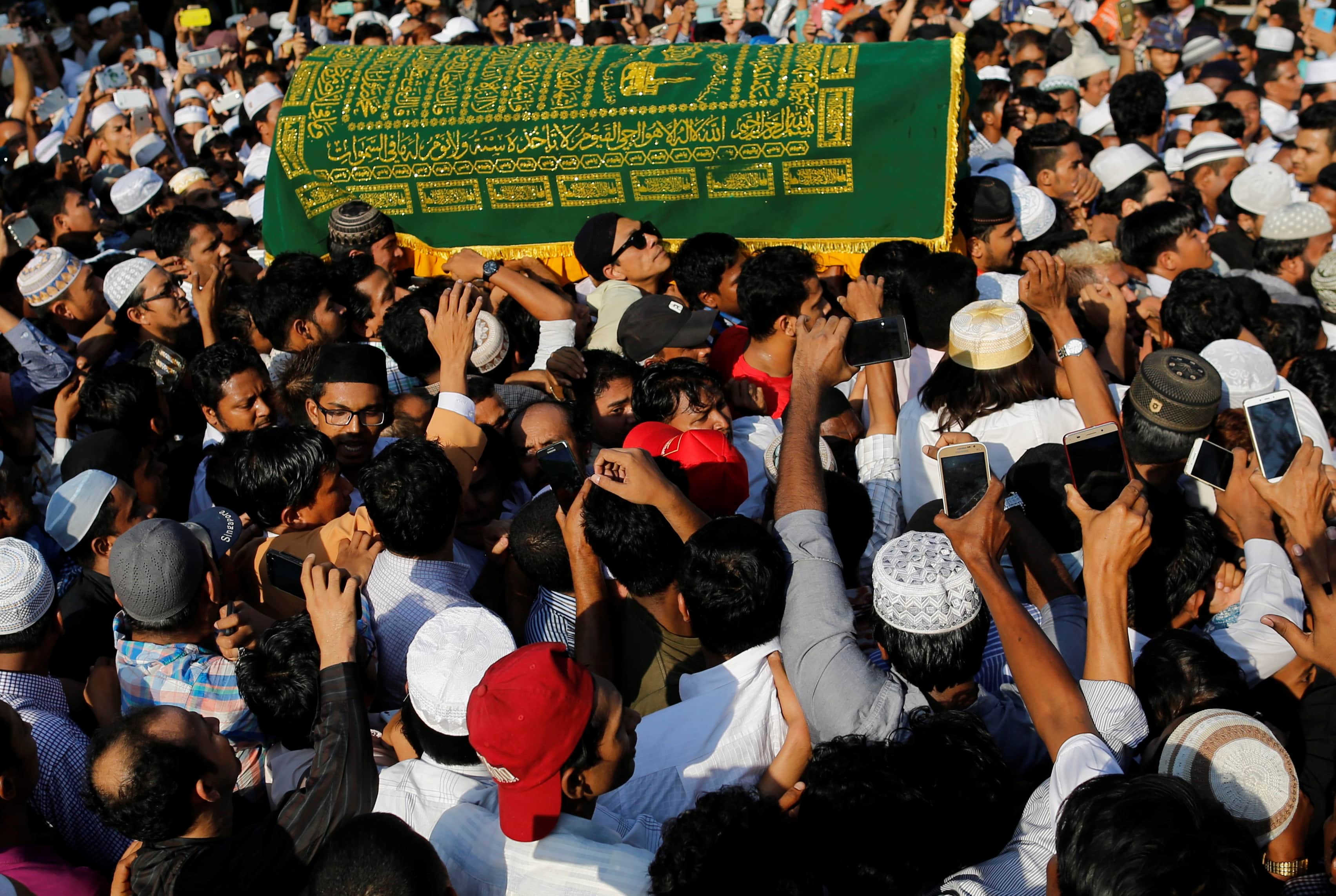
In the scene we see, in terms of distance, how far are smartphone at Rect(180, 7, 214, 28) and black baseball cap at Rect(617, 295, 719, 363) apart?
826cm

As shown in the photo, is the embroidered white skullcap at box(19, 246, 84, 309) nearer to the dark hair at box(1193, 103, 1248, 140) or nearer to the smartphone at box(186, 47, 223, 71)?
the smartphone at box(186, 47, 223, 71)

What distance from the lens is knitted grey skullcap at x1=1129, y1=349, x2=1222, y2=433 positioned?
2.74m

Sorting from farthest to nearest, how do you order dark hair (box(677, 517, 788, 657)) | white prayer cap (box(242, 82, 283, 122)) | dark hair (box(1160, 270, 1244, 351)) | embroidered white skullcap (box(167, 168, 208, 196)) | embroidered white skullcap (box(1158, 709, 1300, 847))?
white prayer cap (box(242, 82, 283, 122)) → embroidered white skullcap (box(167, 168, 208, 196)) → dark hair (box(1160, 270, 1244, 351)) → dark hair (box(677, 517, 788, 657)) → embroidered white skullcap (box(1158, 709, 1300, 847))

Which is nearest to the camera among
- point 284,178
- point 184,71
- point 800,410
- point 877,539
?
point 800,410

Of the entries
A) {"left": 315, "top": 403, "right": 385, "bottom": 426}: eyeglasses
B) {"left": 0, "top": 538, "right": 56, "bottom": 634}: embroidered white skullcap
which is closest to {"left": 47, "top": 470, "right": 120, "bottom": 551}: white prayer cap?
{"left": 0, "top": 538, "right": 56, "bottom": 634}: embroidered white skullcap

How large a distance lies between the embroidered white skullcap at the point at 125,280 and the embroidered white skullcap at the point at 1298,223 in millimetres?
5351

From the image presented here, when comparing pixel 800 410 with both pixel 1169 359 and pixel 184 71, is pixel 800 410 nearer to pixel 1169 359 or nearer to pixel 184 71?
pixel 1169 359

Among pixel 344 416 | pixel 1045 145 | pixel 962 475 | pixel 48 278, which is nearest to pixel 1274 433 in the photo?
pixel 962 475

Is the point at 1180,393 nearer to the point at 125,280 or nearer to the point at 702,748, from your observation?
the point at 702,748

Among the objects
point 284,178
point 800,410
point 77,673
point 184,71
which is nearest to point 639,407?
point 800,410

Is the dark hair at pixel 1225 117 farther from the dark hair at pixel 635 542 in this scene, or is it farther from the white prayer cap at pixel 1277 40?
the dark hair at pixel 635 542

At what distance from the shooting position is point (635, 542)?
2.38m

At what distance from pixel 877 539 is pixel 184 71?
9146mm

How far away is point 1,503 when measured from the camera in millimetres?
3383
